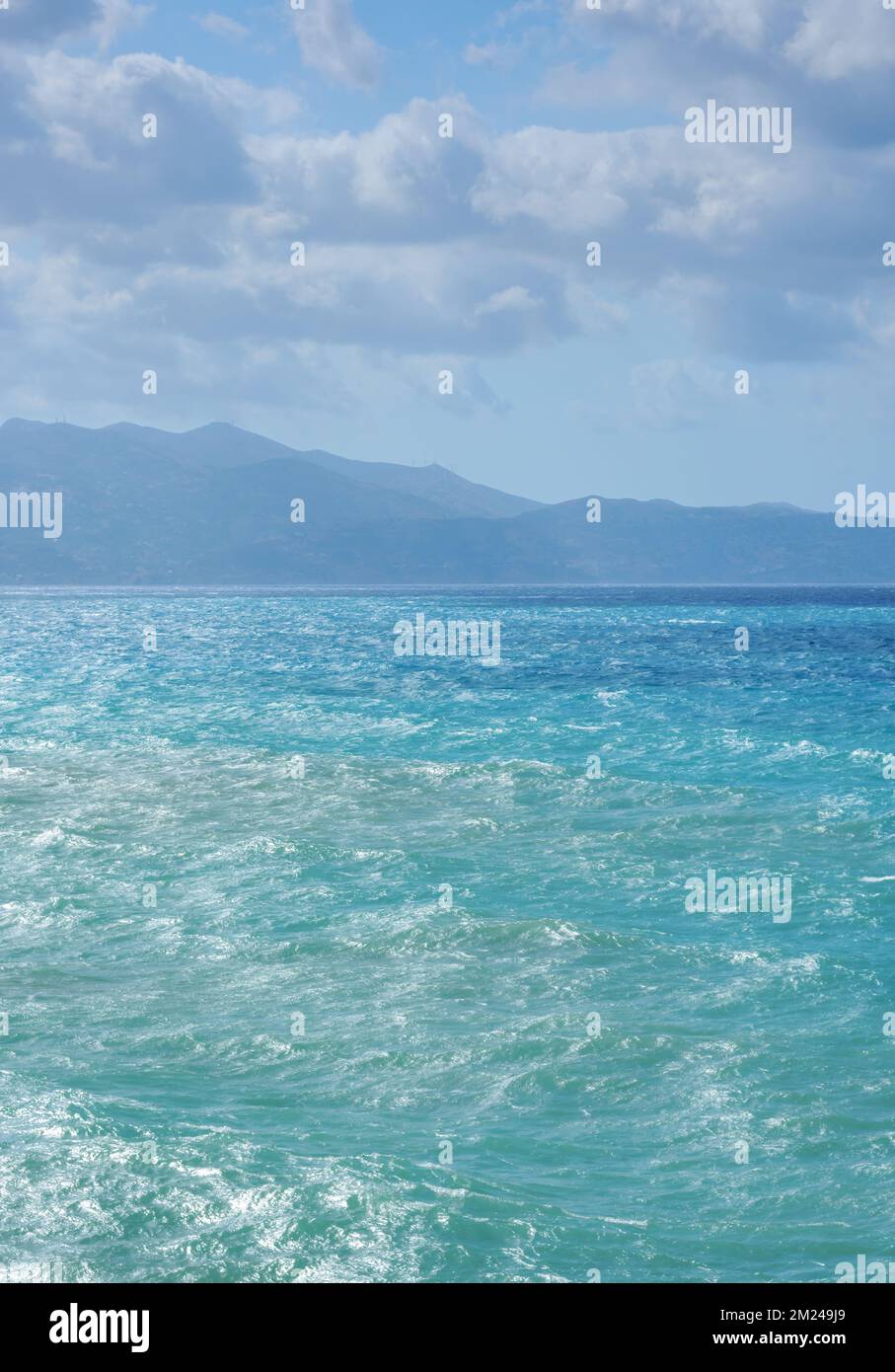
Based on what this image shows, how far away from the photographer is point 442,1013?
17.2 m

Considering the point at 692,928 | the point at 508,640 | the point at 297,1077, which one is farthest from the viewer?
the point at 508,640

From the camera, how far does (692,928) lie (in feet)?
70.0

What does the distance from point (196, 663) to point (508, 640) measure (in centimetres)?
3340

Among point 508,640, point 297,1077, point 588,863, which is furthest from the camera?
point 508,640

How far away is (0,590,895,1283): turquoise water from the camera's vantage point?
38.1 ft

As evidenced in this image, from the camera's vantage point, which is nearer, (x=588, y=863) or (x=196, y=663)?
(x=588, y=863)

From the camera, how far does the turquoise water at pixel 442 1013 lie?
38.1ft
